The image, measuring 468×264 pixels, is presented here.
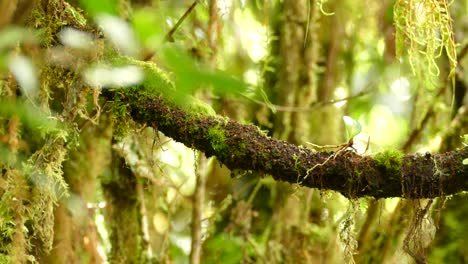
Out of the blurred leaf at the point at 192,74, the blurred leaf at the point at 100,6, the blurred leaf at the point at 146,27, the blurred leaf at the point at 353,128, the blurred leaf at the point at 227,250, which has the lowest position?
the blurred leaf at the point at 192,74

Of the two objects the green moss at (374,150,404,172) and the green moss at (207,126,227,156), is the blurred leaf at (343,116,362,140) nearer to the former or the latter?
the green moss at (374,150,404,172)

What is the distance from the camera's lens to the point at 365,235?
85.8 inches

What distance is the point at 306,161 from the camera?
4.13 feet

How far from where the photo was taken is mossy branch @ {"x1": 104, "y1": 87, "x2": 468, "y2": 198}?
4.10ft

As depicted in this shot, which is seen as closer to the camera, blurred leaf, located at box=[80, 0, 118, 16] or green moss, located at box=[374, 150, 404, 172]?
blurred leaf, located at box=[80, 0, 118, 16]

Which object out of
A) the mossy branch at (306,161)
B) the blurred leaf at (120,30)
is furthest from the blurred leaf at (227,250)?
the blurred leaf at (120,30)

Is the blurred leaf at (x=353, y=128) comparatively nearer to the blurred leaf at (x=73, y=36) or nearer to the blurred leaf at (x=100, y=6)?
the blurred leaf at (x=73, y=36)

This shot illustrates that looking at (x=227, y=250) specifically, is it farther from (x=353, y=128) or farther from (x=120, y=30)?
(x=120, y=30)

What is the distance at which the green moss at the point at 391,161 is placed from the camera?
49.3 inches

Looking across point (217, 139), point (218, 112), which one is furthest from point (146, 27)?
point (218, 112)

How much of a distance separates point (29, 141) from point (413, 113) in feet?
4.78

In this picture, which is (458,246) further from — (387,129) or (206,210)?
(387,129)

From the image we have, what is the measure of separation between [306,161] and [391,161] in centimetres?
16

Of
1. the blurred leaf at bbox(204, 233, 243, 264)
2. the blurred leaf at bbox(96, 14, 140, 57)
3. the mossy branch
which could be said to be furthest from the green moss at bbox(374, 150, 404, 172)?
the blurred leaf at bbox(204, 233, 243, 264)
